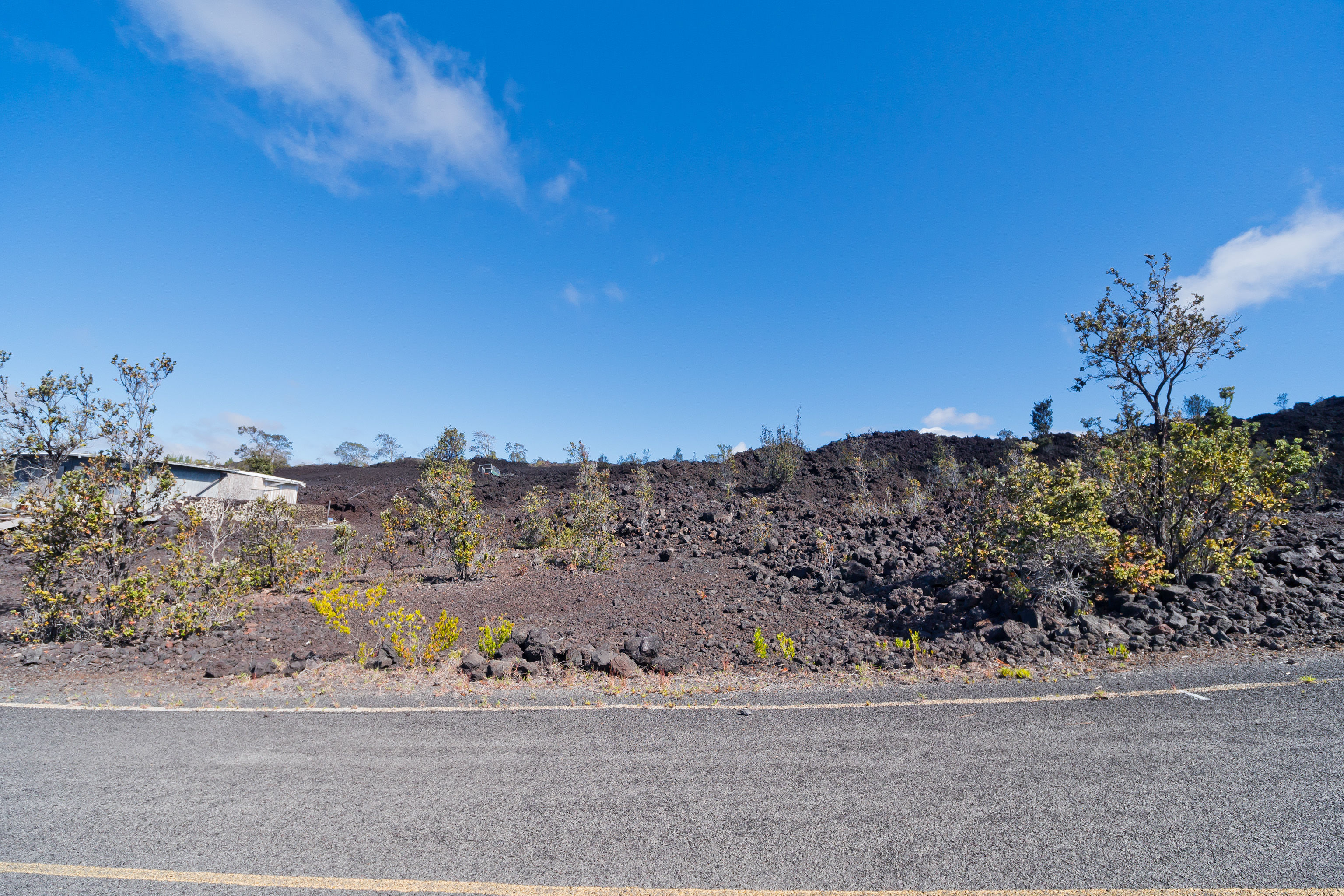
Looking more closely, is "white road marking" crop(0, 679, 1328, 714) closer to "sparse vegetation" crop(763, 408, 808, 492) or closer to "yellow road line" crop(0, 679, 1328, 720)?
"yellow road line" crop(0, 679, 1328, 720)

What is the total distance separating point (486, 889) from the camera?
120 inches

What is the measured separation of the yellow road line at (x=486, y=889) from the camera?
9.25 feet

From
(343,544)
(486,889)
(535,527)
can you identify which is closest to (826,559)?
(535,527)

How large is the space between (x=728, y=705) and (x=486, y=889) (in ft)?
10.7

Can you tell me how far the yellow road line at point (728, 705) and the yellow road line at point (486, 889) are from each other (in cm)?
268

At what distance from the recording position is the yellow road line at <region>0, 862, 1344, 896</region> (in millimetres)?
2818

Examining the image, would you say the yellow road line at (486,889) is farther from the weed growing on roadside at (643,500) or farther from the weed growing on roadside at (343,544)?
the weed growing on roadside at (643,500)

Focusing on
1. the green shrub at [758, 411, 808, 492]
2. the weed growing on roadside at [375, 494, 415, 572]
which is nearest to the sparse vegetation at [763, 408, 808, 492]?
the green shrub at [758, 411, 808, 492]

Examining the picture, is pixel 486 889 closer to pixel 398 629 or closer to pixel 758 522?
pixel 398 629

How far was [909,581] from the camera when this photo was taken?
10273mm

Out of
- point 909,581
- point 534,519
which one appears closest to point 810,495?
point 534,519

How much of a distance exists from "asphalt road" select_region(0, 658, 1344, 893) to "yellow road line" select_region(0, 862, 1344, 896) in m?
0.05

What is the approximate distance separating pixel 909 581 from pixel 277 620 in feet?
35.3

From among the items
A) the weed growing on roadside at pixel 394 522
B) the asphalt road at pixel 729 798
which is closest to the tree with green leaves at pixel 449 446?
the weed growing on roadside at pixel 394 522
